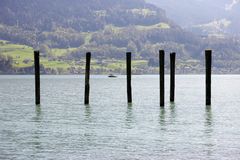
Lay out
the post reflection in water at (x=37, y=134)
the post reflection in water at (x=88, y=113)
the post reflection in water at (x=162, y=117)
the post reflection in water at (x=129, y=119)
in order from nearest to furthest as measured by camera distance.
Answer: the post reflection in water at (x=37, y=134)
the post reflection in water at (x=129, y=119)
the post reflection in water at (x=162, y=117)
the post reflection in water at (x=88, y=113)

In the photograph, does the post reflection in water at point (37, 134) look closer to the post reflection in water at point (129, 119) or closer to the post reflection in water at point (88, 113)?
the post reflection in water at point (88, 113)

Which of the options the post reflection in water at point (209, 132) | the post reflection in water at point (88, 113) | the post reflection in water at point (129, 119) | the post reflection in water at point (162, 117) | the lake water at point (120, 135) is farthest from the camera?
the post reflection in water at point (88, 113)

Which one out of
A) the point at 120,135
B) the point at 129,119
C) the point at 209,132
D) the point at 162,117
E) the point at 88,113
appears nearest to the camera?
the point at 120,135

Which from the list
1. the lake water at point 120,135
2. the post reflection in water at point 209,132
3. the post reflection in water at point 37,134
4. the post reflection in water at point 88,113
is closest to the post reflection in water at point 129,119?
the lake water at point 120,135

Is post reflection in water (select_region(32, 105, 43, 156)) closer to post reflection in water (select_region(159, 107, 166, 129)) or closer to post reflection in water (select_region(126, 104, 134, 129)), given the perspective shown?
post reflection in water (select_region(126, 104, 134, 129))

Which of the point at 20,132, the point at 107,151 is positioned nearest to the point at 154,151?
the point at 107,151

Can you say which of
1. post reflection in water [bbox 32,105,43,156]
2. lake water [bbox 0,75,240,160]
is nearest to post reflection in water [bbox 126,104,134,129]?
lake water [bbox 0,75,240,160]

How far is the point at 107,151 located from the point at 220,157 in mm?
5515

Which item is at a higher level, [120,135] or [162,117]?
[120,135]

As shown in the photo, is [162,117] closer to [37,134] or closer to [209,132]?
[209,132]

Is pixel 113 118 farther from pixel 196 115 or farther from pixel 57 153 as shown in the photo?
pixel 57 153

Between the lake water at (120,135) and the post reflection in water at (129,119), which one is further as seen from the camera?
the post reflection in water at (129,119)

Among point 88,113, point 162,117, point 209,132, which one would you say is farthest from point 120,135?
point 88,113

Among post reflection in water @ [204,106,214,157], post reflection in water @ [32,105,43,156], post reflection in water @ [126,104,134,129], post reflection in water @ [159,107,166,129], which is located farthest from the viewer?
post reflection in water @ [159,107,166,129]
